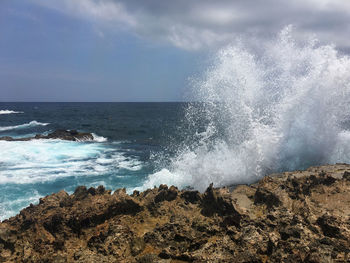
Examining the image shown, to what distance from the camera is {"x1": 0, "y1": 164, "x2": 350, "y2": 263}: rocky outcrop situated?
135 inches

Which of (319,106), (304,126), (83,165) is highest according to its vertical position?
(319,106)

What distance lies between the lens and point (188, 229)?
430 centimetres

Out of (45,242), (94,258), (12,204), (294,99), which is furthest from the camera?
(294,99)

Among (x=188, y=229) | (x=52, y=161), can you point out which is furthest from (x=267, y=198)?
(x=52, y=161)

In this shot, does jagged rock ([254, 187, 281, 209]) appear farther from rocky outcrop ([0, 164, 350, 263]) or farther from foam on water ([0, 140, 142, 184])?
foam on water ([0, 140, 142, 184])

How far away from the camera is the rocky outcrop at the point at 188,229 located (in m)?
3.43

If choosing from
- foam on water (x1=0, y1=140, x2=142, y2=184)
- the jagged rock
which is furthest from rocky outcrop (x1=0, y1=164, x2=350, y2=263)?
foam on water (x1=0, y1=140, x2=142, y2=184)

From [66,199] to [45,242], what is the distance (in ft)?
5.70

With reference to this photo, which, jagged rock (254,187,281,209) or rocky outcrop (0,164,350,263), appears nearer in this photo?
rocky outcrop (0,164,350,263)

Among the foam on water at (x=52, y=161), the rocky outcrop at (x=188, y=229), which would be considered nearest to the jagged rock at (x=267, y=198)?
the rocky outcrop at (x=188, y=229)

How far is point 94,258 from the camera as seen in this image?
141 inches

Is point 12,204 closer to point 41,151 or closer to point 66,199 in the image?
point 66,199

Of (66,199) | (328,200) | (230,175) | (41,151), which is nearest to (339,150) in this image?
(230,175)

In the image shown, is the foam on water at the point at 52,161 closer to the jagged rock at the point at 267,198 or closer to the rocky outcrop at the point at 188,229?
the rocky outcrop at the point at 188,229
